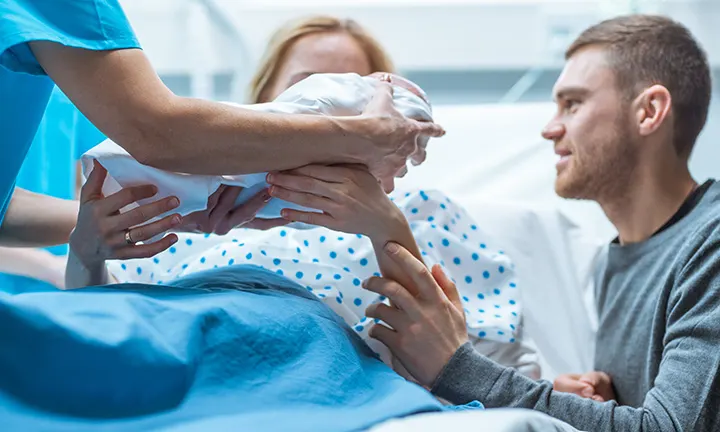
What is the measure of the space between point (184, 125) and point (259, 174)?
19cm

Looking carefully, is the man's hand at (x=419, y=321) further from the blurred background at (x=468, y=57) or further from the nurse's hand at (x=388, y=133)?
the blurred background at (x=468, y=57)

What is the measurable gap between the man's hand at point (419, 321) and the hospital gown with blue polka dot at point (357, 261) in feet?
0.41

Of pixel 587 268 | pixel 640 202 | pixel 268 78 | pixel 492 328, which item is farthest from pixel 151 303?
pixel 587 268

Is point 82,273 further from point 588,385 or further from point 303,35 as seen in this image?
point 588,385

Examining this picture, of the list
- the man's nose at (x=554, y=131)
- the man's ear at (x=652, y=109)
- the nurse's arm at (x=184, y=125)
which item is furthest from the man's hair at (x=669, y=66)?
the nurse's arm at (x=184, y=125)

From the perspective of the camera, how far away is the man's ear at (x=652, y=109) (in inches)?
62.1

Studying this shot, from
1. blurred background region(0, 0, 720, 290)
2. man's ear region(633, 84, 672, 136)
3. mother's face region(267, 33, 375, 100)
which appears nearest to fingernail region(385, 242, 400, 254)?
mother's face region(267, 33, 375, 100)

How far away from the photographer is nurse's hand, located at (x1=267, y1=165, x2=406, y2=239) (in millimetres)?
1124

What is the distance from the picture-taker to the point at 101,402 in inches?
30.6

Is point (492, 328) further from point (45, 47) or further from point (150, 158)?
point (45, 47)

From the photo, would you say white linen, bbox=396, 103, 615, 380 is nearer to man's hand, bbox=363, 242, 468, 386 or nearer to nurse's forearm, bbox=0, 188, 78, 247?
man's hand, bbox=363, 242, 468, 386

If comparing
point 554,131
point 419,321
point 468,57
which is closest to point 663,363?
point 419,321

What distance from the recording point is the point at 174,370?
31.7 inches

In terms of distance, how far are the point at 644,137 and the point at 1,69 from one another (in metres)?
1.14
